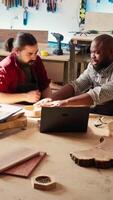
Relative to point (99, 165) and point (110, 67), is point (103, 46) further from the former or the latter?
point (99, 165)

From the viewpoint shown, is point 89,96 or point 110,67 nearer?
point 89,96

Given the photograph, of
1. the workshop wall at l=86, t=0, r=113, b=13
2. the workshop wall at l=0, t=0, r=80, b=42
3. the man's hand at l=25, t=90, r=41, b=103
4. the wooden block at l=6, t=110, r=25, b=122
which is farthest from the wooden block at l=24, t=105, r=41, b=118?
the workshop wall at l=86, t=0, r=113, b=13

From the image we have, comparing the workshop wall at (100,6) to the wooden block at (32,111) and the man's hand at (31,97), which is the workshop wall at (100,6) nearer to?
the man's hand at (31,97)

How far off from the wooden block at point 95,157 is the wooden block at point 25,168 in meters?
0.15

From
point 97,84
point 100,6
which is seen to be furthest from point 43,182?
point 100,6

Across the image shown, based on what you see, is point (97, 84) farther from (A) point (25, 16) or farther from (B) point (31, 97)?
(A) point (25, 16)

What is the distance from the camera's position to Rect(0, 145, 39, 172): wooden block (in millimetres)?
1209

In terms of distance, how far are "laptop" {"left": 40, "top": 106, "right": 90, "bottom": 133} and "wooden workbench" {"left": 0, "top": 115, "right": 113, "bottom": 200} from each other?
36 mm

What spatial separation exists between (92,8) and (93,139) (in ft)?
10.2

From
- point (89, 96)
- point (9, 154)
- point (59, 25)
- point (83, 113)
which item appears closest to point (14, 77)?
point (89, 96)

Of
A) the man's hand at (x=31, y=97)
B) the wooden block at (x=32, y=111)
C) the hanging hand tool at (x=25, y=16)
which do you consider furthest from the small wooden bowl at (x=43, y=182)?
the hanging hand tool at (x=25, y=16)

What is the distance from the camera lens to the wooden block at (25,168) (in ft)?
3.86

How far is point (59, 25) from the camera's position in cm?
444

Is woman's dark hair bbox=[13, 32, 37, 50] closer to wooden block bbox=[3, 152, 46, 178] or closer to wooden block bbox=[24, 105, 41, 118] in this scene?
wooden block bbox=[24, 105, 41, 118]
